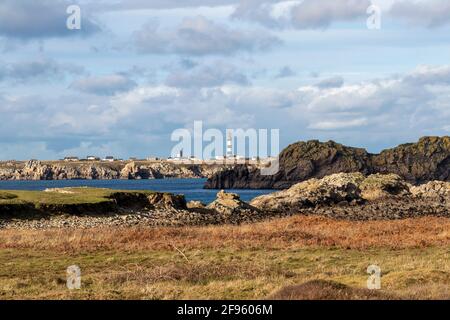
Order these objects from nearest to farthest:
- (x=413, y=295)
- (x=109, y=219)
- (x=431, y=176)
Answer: (x=413, y=295)
(x=109, y=219)
(x=431, y=176)

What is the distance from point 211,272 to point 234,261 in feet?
15.9

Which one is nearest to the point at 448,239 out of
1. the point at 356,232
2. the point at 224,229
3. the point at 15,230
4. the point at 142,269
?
the point at 356,232

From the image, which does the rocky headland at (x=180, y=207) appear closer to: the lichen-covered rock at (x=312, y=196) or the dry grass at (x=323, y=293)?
the lichen-covered rock at (x=312, y=196)

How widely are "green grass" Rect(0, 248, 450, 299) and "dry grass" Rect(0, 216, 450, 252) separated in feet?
6.20

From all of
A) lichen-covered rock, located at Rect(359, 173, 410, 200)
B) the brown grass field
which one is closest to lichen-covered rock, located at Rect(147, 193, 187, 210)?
the brown grass field

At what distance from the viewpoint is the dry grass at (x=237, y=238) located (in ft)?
125

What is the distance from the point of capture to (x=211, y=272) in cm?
2736

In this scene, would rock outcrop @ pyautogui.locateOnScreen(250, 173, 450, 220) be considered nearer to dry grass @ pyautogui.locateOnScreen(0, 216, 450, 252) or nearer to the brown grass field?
dry grass @ pyautogui.locateOnScreen(0, 216, 450, 252)

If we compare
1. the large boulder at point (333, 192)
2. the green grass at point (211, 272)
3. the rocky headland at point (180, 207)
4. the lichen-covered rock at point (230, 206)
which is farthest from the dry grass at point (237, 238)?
the large boulder at point (333, 192)

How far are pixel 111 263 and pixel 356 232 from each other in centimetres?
1993

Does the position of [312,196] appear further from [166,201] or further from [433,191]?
[433,191]

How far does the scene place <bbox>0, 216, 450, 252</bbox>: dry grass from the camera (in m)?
38.1
